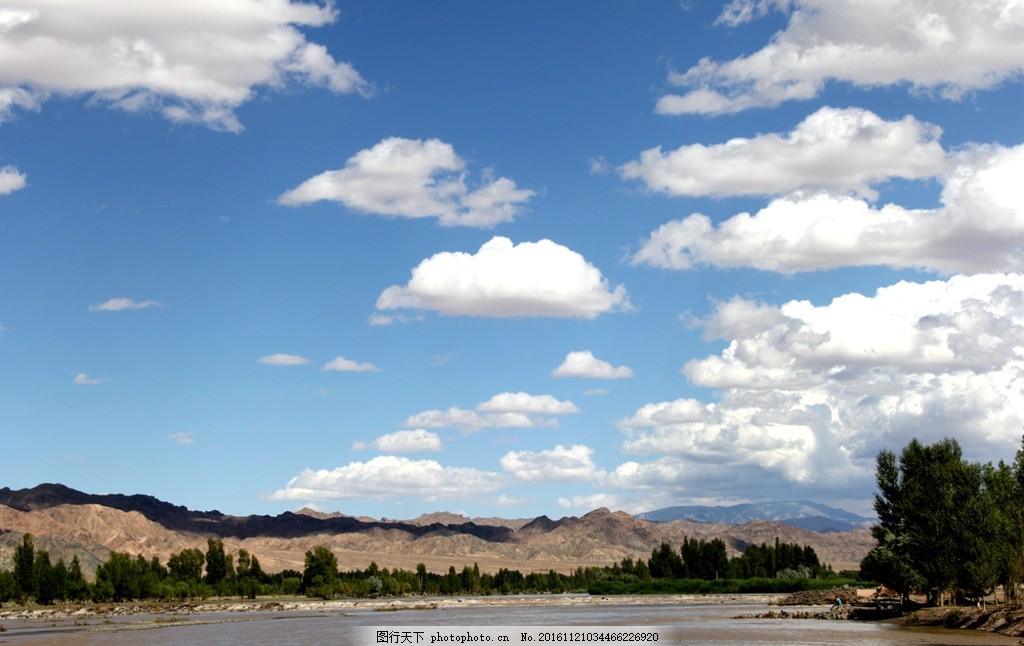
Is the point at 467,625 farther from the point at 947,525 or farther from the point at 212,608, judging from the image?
the point at 212,608

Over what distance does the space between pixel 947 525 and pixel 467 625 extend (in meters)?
38.6

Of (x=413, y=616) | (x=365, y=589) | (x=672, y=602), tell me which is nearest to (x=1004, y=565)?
(x=413, y=616)

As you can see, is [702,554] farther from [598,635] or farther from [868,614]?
[598,635]

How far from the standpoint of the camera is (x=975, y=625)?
70.3 metres

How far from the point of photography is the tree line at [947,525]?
76.7 m

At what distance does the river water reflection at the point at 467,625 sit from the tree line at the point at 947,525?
550 cm

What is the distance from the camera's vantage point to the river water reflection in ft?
223

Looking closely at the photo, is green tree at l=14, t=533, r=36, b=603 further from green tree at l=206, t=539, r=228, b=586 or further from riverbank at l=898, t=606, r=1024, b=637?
riverbank at l=898, t=606, r=1024, b=637

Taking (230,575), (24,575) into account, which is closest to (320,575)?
(230,575)

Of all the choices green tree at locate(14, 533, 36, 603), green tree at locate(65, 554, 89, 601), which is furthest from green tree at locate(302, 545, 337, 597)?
green tree at locate(14, 533, 36, 603)

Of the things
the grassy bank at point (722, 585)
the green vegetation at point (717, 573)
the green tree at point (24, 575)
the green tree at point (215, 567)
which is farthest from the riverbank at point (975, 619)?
the green tree at point (215, 567)

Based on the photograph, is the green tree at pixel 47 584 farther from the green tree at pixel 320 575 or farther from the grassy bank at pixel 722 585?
the grassy bank at pixel 722 585

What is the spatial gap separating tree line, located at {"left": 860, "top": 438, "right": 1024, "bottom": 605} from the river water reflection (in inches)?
216

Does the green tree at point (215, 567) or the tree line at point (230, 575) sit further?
the green tree at point (215, 567)
